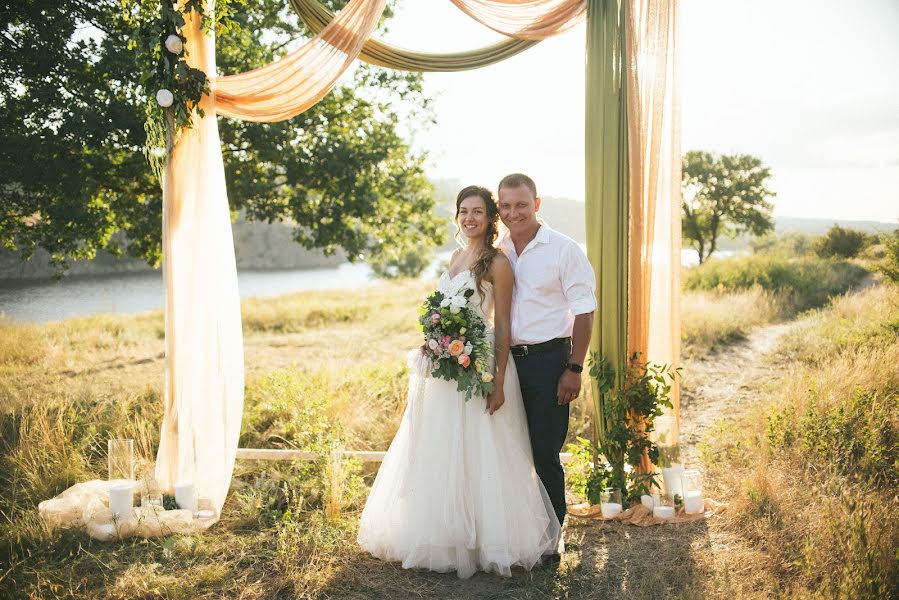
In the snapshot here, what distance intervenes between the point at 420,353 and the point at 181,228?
6.31ft

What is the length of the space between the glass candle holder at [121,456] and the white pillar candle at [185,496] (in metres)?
0.45

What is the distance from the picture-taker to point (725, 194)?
72.1ft

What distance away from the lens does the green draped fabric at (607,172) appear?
3.78 m

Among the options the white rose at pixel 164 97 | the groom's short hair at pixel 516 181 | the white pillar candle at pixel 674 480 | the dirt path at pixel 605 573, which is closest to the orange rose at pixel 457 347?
the groom's short hair at pixel 516 181

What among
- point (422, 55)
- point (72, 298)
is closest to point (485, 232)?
point (422, 55)

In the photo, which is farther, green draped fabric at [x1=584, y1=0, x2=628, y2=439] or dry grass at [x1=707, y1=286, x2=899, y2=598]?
green draped fabric at [x1=584, y1=0, x2=628, y2=439]

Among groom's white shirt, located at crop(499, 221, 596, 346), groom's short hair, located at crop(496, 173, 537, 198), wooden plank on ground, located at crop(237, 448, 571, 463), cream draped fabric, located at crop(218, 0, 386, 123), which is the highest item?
cream draped fabric, located at crop(218, 0, 386, 123)

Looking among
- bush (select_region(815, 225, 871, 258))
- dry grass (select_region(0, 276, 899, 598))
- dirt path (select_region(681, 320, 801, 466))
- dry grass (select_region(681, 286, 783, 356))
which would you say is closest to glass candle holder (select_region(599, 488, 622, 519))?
dry grass (select_region(0, 276, 899, 598))

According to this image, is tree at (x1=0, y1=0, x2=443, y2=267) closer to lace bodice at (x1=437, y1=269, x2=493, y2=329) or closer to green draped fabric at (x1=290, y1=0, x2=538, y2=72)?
green draped fabric at (x1=290, y1=0, x2=538, y2=72)

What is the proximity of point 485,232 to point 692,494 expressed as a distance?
215 cm

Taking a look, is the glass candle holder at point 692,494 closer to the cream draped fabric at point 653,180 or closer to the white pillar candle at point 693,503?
the white pillar candle at point 693,503

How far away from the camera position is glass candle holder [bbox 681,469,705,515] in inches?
148

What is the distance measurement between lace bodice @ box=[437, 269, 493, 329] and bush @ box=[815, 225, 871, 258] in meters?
7.27

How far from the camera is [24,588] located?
3.02 meters
